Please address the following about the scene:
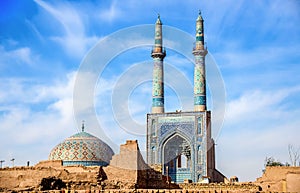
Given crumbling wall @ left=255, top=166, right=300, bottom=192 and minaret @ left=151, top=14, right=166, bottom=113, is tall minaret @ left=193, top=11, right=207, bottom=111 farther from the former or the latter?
crumbling wall @ left=255, top=166, right=300, bottom=192

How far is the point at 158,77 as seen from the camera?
3356 cm

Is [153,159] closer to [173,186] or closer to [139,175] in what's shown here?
[173,186]

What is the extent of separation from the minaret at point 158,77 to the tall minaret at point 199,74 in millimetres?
2285

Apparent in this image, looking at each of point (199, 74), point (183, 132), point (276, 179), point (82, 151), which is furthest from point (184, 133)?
point (276, 179)

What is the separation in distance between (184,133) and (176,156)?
2127 mm

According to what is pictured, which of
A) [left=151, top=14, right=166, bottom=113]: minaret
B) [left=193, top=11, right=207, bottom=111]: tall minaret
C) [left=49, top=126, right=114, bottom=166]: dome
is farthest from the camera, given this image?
[left=151, top=14, right=166, bottom=113]: minaret

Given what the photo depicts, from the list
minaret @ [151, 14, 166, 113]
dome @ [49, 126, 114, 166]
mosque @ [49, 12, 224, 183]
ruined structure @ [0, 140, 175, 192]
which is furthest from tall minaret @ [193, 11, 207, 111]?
ruined structure @ [0, 140, 175, 192]

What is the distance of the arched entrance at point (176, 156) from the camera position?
3222cm

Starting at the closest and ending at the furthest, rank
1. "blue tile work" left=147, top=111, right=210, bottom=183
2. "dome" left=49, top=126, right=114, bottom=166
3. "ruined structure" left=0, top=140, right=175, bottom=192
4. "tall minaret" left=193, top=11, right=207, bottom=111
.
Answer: "ruined structure" left=0, top=140, right=175, bottom=192 < "dome" left=49, top=126, right=114, bottom=166 < "blue tile work" left=147, top=111, right=210, bottom=183 < "tall minaret" left=193, top=11, right=207, bottom=111

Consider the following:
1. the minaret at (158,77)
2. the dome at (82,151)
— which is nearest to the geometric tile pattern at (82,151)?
the dome at (82,151)

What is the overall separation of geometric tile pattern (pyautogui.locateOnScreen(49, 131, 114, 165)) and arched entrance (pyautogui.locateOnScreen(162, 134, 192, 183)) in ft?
20.2

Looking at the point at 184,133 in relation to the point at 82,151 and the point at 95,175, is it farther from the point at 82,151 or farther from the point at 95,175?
the point at 95,175

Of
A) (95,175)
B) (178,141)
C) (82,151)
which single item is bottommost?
(95,175)

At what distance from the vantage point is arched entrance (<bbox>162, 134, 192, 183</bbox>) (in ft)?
106
